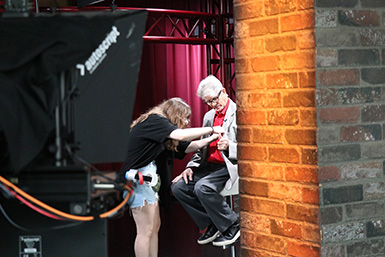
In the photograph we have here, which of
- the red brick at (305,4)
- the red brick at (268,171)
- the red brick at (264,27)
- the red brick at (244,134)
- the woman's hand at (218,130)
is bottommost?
the red brick at (268,171)

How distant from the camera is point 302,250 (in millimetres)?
2607

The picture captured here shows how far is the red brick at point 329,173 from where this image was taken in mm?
2527

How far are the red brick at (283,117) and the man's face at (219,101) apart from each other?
1.92 m

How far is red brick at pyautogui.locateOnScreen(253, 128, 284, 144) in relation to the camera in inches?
105

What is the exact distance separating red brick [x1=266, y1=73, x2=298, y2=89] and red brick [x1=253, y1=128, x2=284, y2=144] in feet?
0.59

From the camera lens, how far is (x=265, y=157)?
2746mm

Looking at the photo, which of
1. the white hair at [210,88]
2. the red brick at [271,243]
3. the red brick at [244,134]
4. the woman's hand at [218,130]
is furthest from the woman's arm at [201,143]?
the red brick at [271,243]

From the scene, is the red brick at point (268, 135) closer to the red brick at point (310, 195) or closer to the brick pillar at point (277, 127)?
the brick pillar at point (277, 127)

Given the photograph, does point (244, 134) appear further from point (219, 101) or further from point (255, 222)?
point (219, 101)

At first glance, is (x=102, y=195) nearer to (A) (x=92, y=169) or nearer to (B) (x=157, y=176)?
(A) (x=92, y=169)

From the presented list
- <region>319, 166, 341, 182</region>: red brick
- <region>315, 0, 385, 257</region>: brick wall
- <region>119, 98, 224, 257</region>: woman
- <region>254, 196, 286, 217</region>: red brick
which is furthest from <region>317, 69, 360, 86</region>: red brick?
<region>119, 98, 224, 257</region>: woman

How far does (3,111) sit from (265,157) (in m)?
1.19

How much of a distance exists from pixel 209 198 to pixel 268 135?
1891mm

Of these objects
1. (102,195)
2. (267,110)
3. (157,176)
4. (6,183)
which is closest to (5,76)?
(6,183)
